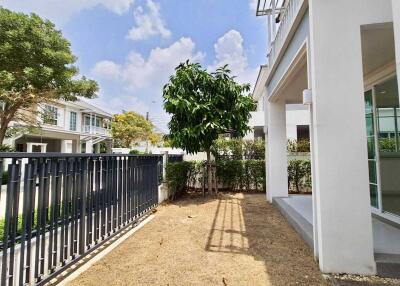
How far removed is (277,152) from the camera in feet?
23.2

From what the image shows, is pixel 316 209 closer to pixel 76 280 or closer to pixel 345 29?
pixel 345 29

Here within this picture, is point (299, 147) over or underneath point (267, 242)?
over

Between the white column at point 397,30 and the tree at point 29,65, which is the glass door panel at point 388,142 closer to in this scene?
the white column at point 397,30

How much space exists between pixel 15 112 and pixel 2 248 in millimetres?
11951

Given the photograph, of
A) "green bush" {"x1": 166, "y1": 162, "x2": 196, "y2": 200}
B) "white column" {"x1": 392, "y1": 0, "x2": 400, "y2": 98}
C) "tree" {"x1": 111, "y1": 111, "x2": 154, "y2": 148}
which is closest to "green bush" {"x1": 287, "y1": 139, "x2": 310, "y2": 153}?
"green bush" {"x1": 166, "y1": 162, "x2": 196, "y2": 200}

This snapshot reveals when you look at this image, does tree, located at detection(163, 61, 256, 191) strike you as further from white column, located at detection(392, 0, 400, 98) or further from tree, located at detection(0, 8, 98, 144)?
tree, located at detection(0, 8, 98, 144)

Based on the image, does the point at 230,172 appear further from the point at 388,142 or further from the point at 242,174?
the point at 388,142

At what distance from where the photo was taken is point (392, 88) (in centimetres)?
475

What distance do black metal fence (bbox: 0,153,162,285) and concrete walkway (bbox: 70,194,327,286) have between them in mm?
405

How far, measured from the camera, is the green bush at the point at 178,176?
788cm

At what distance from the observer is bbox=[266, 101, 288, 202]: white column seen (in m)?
7.08

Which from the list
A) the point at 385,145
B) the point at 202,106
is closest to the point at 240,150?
the point at 202,106

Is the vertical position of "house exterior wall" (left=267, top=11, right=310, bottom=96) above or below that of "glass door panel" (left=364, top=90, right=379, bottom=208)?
above

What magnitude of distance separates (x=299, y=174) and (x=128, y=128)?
2661cm
